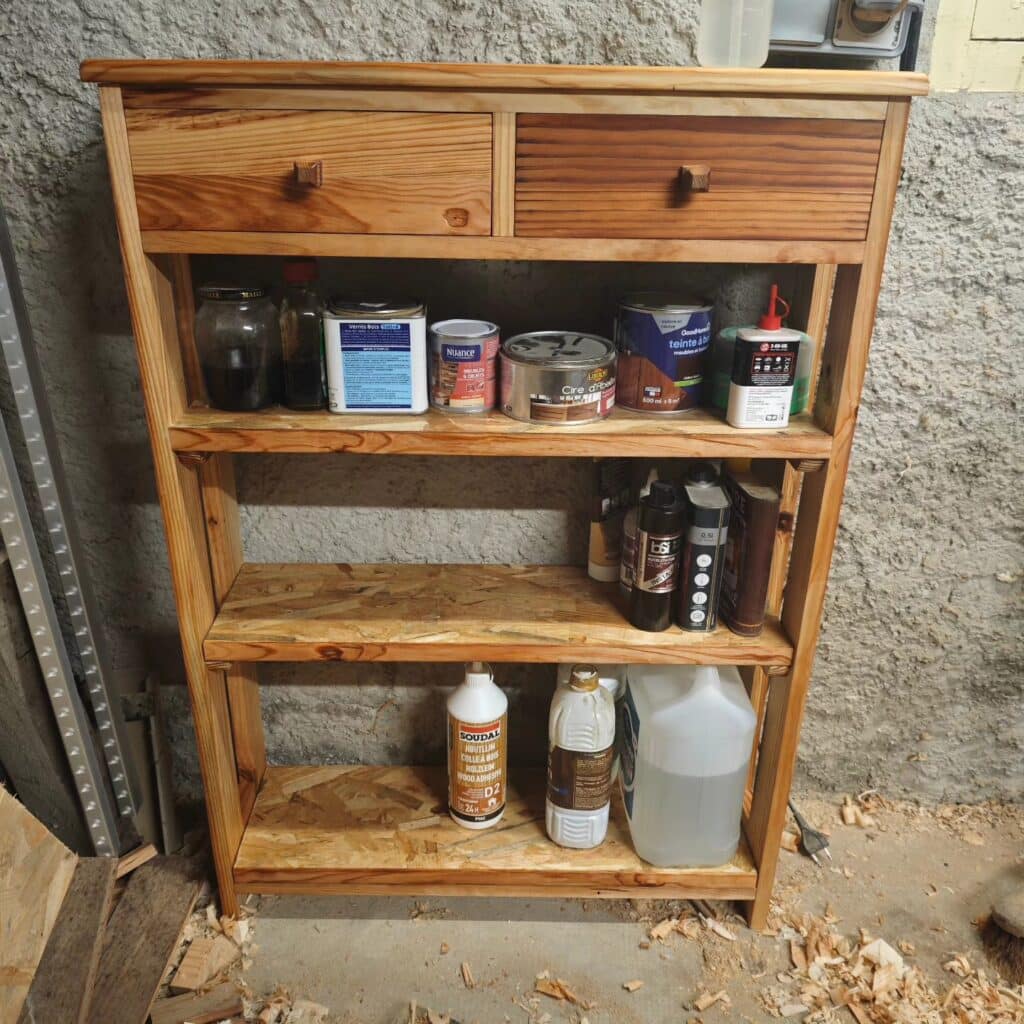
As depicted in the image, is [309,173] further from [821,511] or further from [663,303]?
[821,511]

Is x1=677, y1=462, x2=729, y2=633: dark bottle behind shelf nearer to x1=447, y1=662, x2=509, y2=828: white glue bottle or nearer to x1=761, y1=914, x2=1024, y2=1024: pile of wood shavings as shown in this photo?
x1=447, y1=662, x2=509, y2=828: white glue bottle

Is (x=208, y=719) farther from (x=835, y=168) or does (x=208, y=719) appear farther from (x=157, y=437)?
(x=835, y=168)

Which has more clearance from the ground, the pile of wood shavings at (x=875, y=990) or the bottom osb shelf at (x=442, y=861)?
the bottom osb shelf at (x=442, y=861)

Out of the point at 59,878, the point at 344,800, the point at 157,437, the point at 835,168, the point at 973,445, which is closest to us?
the point at 835,168

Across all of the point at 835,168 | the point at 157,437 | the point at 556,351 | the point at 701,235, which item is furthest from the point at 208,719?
the point at 835,168

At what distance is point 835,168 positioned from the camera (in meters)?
1.00

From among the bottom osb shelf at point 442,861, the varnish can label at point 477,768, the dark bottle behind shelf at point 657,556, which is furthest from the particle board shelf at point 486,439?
the bottom osb shelf at point 442,861

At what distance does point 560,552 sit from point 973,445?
673 mm

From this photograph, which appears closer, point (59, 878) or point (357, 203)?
point (357, 203)

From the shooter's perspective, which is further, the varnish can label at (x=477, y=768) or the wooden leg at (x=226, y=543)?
the varnish can label at (x=477, y=768)

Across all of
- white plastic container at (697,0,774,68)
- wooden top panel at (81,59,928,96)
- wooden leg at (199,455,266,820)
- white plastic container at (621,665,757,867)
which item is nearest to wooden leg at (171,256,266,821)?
wooden leg at (199,455,266,820)

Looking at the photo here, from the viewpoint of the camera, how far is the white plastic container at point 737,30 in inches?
44.1

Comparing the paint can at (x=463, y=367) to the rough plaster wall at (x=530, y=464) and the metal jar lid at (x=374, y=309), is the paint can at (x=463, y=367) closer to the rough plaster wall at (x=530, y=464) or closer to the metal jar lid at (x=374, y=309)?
the metal jar lid at (x=374, y=309)

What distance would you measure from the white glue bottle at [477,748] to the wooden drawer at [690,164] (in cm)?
69
